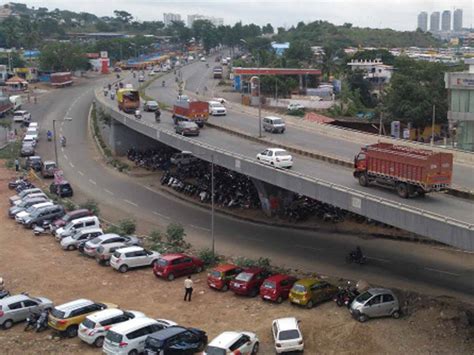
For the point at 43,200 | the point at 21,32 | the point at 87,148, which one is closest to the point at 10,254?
the point at 43,200

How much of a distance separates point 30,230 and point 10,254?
15.8ft

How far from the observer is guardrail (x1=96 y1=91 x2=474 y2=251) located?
21844mm

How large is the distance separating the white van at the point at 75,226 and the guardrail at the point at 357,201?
7.70 metres

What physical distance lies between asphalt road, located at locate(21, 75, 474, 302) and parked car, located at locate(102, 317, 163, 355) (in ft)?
37.2

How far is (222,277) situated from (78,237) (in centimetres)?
1092

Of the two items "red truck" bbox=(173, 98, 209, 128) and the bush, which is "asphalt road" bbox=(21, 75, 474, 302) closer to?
the bush

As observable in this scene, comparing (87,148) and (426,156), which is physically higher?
(426,156)

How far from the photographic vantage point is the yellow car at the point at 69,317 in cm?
2398

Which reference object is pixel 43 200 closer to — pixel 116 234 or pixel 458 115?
pixel 116 234

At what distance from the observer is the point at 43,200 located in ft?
144

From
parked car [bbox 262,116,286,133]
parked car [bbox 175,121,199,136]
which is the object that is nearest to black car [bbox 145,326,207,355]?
parked car [bbox 175,121,199,136]

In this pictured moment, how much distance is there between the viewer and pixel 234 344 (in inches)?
839

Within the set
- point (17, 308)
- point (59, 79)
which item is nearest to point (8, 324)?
point (17, 308)

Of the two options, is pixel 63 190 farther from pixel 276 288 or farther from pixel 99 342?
pixel 99 342
